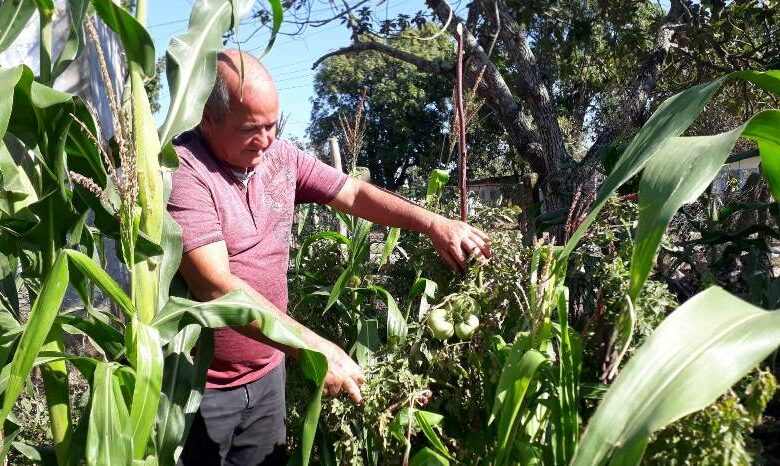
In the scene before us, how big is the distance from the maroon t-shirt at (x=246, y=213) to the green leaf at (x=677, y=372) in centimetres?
121

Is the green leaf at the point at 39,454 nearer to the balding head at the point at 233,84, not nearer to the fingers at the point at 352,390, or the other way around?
the fingers at the point at 352,390

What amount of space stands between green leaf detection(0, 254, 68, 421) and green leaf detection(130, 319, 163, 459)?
6.0 inches

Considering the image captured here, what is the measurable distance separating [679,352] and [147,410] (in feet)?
3.20

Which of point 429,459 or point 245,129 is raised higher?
point 245,129

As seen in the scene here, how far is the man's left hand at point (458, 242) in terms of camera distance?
5.78 feet

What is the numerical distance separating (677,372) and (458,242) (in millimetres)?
1038

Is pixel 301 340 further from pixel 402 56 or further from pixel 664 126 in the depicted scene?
pixel 402 56

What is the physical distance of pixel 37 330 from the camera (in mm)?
1215

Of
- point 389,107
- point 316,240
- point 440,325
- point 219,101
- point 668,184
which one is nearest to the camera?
point 668,184

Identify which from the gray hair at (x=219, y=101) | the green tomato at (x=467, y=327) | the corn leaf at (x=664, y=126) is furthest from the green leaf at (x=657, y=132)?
the gray hair at (x=219, y=101)

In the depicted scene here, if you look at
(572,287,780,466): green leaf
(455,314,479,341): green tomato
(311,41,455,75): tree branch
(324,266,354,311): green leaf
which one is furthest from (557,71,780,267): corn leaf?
(311,41,455,75): tree branch

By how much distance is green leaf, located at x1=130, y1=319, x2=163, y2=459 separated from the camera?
126cm

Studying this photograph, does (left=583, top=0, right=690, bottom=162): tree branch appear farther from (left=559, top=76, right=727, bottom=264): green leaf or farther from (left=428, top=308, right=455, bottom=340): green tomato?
(left=559, top=76, right=727, bottom=264): green leaf

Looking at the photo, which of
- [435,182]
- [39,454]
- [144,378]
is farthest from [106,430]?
[435,182]
